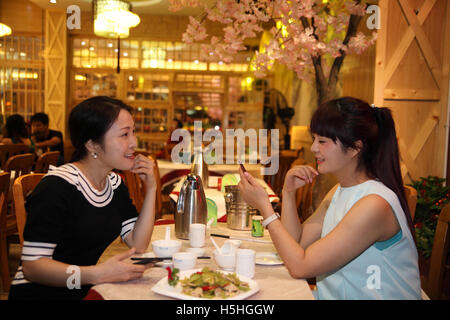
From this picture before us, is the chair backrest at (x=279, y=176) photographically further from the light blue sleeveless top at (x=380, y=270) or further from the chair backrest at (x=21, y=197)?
the light blue sleeveless top at (x=380, y=270)

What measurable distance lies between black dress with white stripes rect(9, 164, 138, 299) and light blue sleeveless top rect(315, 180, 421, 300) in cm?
90

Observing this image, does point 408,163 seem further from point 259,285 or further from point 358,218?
point 259,285

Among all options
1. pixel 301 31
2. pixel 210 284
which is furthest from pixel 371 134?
pixel 301 31

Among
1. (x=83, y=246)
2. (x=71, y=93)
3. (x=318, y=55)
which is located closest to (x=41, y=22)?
(x=71, y=93)

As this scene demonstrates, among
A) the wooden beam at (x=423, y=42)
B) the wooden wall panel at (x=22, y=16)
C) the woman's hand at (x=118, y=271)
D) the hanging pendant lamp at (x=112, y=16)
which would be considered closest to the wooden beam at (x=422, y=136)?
the wooden beam at (x=423, y=42)

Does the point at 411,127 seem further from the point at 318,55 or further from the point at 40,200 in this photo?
the point at 40,200

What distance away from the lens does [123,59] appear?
10.7 metres

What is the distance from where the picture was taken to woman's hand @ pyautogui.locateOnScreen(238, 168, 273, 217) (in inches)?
63.6

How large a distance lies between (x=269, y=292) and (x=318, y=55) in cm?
230

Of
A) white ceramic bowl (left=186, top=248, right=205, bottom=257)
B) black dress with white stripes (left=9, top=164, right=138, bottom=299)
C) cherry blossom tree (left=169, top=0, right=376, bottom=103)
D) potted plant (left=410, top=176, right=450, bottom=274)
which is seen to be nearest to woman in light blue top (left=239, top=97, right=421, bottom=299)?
white ceramic bowl (left=186, top=248, right=205, bottom=257)

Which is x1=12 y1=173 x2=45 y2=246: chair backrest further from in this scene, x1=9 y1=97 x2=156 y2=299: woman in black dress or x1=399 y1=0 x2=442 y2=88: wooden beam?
x1=399 y1=0 x2=442 y2=88: wooden beam

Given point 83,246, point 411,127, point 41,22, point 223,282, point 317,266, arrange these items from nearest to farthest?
point 223,282 < point 317,266 < point 83,246 < point 411,127 < point 41,22

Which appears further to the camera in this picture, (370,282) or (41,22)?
(41,22)

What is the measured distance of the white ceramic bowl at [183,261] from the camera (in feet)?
4.69
